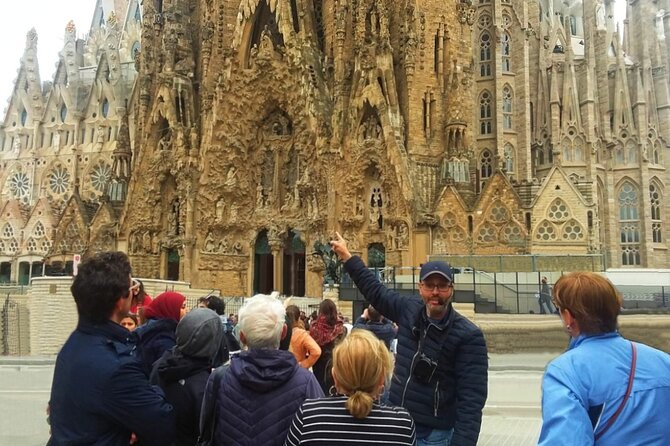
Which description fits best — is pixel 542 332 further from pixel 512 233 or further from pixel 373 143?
pixel 373 143

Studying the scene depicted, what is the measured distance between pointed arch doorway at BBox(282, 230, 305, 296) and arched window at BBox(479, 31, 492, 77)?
54.0 ft

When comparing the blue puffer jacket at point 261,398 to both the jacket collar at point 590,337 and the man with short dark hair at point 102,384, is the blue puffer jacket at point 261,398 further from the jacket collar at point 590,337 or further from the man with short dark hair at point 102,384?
the jacket collar at point 590,337

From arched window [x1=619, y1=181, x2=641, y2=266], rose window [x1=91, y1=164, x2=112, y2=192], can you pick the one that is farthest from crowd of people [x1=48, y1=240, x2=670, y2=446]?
rose window [x1=91, y1=164, x2=112, y2=192]

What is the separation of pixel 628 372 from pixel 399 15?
31139 mm

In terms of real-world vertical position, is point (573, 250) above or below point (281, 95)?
below

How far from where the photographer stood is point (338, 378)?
292 cm

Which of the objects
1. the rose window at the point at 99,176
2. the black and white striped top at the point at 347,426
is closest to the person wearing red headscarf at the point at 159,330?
the black and white striped top at the point at 347,426

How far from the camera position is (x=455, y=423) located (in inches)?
155

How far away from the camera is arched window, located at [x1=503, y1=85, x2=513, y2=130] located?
3900 centimetres

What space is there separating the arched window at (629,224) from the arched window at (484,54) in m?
12.4

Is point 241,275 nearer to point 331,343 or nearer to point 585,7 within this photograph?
point 331,343

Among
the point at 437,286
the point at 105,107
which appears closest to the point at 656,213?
the point at 437,286

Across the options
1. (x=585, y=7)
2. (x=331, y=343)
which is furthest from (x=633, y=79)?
(x=331, y=343)

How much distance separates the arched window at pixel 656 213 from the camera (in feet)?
134
